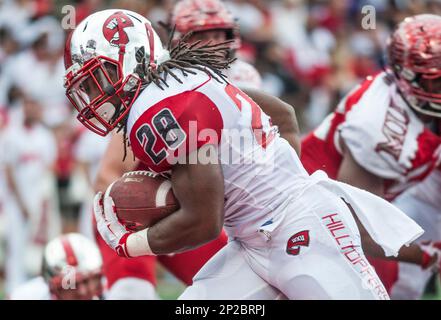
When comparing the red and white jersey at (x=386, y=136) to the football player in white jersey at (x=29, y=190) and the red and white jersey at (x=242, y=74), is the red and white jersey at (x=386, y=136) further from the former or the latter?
the football player in white jersey at (x=29, y=190)

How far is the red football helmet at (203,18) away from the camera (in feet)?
19.1

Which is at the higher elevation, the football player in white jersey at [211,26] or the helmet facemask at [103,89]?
the helmet facemask at [103,89]

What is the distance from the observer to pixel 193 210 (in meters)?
3.64

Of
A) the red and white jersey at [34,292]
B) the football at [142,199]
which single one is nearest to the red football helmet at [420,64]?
the football at [142,199]

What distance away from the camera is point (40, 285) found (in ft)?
18.6

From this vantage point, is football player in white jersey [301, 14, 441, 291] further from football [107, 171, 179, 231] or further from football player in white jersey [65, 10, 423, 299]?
football [107, 171, 179, 231]

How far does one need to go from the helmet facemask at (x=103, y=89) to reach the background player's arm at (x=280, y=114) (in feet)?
2.20

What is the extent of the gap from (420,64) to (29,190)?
5.55 metres

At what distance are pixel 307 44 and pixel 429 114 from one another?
286 inches

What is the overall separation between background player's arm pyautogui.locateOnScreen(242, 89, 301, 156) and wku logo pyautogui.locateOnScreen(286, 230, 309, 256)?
0.67 meters

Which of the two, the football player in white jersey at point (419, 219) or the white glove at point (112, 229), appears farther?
the football player in white jersey at point (419, 219)

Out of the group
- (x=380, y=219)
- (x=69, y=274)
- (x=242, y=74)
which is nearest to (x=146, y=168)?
(x=69, y=274)

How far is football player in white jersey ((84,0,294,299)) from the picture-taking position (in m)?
5.41
